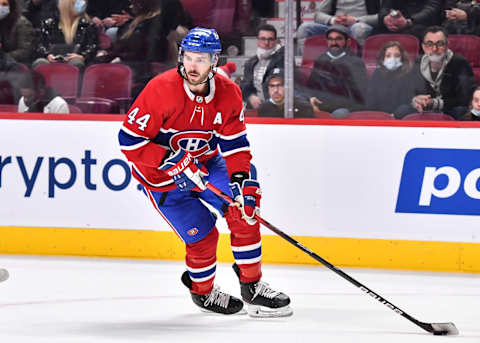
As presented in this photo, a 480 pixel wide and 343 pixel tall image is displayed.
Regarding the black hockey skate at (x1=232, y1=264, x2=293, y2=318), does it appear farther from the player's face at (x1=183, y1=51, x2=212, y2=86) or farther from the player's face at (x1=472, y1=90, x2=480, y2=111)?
the player's face at (x1=472, y1=90, x2=480, y2=111)

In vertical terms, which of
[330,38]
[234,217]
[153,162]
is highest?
[330,38]

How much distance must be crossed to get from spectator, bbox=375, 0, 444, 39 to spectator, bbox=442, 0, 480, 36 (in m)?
0.05

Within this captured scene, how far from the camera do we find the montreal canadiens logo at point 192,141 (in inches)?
143

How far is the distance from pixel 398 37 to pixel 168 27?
1241 millimetres

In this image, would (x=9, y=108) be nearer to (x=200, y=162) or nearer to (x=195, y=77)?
(x=200, y=162)

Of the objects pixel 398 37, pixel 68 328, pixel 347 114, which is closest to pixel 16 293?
pixel 68 328

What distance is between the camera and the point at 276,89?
4.77m

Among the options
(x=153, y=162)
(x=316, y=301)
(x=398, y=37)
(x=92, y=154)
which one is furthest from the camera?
(x=92, y=154)

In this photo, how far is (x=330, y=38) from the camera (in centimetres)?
467

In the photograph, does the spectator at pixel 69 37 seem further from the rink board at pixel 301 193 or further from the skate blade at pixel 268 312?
the skate blade at pixel 268 312

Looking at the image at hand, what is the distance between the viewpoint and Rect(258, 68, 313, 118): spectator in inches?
187

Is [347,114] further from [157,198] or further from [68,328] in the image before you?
[68,328]

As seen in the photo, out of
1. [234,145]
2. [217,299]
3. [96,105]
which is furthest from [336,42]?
[217,299]

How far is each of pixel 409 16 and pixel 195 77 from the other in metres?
1.53
